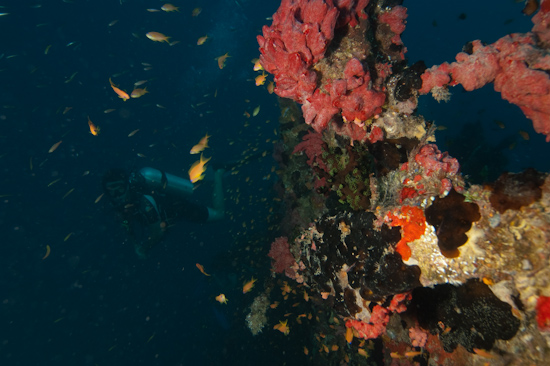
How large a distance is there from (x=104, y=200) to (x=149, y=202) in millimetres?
21682

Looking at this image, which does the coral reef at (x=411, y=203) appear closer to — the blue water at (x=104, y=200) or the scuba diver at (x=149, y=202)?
the blue water at (x=104, y=200)

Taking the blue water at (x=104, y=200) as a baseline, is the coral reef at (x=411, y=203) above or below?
above

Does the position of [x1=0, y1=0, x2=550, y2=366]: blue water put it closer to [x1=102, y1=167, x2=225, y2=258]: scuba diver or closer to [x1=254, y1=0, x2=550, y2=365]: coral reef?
[x1=102, y1=167, x2=225, y2=258]: scuba diver

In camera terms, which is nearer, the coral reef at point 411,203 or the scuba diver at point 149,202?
the coral reef at point 411,203

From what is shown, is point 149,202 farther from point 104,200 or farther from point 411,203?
point 104,200

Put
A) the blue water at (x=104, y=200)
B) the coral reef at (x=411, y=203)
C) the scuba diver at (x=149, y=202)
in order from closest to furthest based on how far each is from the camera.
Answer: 1. the coral reef at (x=411, y=203)
2. the scuba diver at (x=149, y=202)
3. the blue water at (x=104, y=200)

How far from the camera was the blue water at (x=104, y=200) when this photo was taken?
16766 mm

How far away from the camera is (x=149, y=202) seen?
10.1 m

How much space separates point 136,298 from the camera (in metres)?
23.4

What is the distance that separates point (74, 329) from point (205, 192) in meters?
16.7

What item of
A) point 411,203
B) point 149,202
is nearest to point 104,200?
point 149,202

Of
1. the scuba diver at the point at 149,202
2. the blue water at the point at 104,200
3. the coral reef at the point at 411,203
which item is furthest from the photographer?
the blue water at the point at 104,200

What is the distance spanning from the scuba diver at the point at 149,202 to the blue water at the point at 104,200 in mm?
2843

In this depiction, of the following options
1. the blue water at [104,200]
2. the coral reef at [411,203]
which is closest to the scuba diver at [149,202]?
the blue water at [104,200]
